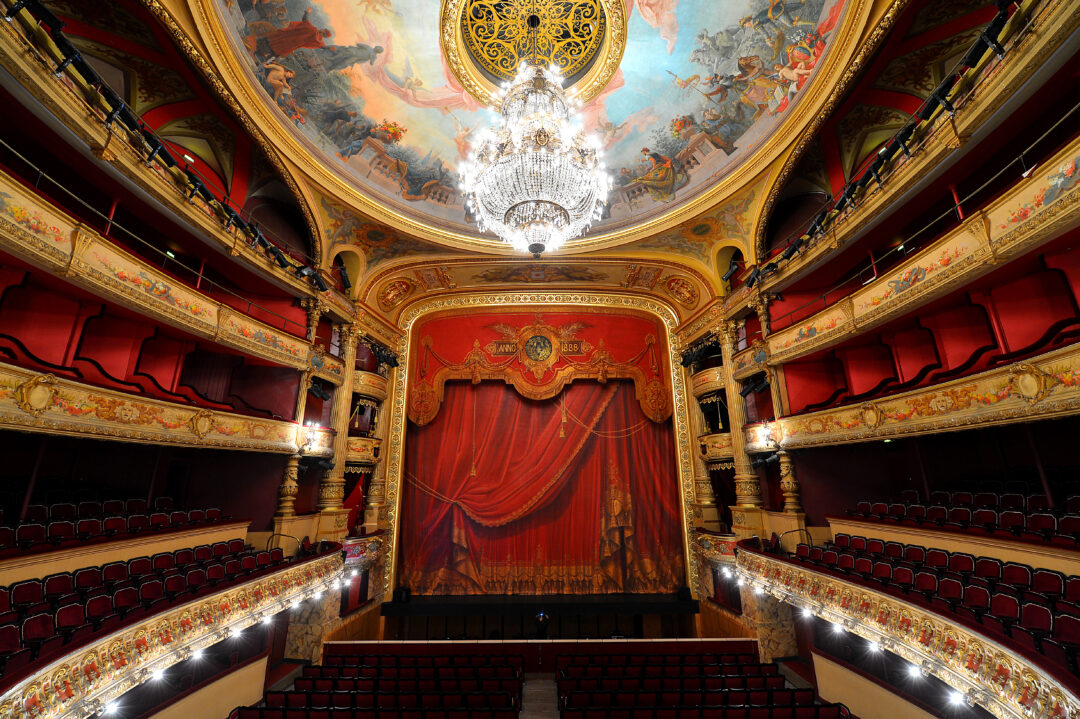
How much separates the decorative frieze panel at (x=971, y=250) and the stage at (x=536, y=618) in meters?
6.82

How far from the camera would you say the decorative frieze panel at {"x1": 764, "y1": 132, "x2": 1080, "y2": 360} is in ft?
13.0

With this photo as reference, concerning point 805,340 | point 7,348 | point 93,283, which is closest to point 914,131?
point 805,340

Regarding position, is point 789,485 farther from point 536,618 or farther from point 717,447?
point 536,618

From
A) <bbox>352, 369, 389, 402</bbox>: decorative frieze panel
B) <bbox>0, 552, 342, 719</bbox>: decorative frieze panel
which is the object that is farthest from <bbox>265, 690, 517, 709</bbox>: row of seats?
<bbox>352, 369, 389, 402</bbox>: decorative frieze panel

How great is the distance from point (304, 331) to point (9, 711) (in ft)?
22.5

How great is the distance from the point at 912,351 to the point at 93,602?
37.4 ft

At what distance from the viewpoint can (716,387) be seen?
32.8 ft

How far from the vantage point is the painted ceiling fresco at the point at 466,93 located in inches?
252

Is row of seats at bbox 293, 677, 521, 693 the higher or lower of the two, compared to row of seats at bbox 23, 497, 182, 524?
lower

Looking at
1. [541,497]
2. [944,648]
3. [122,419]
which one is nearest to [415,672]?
[541,497]

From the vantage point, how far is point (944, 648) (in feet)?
13.0

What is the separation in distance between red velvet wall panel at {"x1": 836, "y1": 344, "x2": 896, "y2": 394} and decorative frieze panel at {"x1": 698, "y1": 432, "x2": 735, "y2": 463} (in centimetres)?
266

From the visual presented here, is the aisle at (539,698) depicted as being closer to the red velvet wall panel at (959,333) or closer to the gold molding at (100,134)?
the red velvet wall panel at (959,333)

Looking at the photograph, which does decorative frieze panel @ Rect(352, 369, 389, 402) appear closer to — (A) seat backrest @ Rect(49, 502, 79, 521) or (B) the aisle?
(A) seat backrest @ Rect(49, 502, 79, 521)
